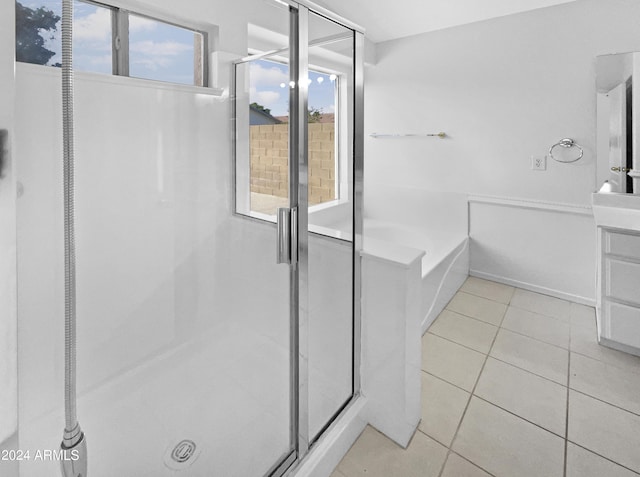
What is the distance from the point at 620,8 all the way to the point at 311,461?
10.6 feet

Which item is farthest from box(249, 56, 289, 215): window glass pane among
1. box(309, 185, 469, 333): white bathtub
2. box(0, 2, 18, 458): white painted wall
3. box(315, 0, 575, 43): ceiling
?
box(315, 0, 575, 43): ceiling

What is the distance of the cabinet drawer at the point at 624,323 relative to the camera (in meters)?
1.97

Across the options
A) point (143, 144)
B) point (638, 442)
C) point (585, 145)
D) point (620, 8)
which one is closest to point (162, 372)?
point (143, 144)

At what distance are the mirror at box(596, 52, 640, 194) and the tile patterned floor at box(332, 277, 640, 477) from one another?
100 centimetres

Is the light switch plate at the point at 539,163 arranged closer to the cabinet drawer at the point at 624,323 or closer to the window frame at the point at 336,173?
the cabinet drawer at the point at 624,323

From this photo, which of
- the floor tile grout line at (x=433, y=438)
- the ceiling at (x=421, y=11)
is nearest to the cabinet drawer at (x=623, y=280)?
the floor tile grout line at (x=433, y=438)

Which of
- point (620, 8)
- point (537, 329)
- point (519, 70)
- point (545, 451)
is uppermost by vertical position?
point (620, 8)

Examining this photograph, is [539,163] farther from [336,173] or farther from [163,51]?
[163,51]

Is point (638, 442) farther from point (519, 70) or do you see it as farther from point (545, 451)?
point (519, 70)

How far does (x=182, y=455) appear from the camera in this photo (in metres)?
1.27

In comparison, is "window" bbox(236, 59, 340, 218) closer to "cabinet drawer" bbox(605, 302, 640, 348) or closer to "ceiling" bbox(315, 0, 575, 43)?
"ceiling" bbox(315, 0, 575, 43)

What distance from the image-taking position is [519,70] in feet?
8.95

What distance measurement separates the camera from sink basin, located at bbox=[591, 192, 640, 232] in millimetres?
1843

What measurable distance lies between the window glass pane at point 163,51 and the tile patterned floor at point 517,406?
5.23 feet
